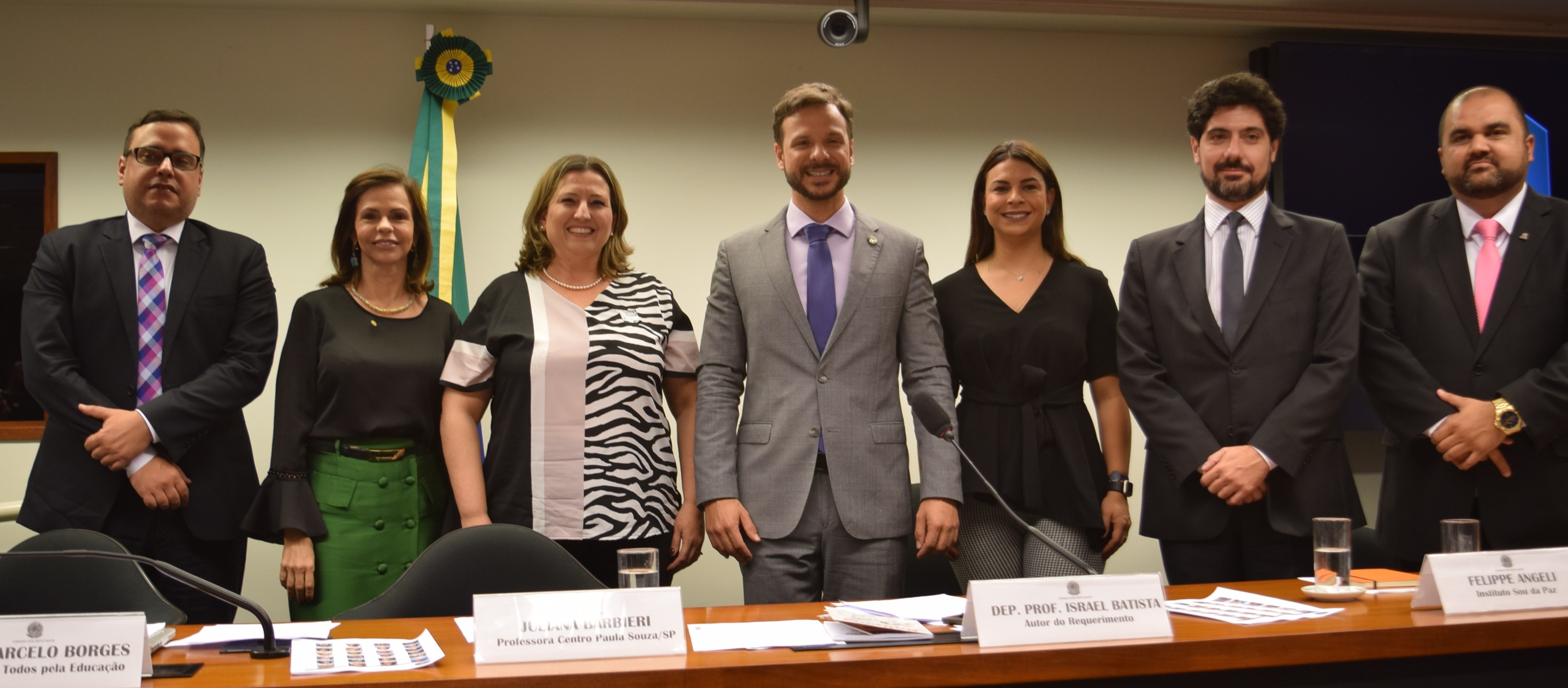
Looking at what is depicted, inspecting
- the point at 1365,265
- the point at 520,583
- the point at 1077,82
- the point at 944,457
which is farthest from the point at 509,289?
the point at 1077,82

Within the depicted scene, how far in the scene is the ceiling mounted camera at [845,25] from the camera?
3.94 metres

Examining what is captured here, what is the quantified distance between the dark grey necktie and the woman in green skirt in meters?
1.89

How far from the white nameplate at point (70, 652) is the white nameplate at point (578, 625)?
16.6 inches

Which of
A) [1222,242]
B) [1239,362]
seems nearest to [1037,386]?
[1239,362]

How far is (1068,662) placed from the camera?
4.63 feet

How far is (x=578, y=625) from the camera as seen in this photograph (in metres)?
1.43

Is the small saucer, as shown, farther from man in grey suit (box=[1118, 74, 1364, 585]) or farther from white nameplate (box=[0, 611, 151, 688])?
white nameplate (box=[0, 611, 151, 688])

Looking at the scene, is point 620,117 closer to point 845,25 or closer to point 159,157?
point 845,25

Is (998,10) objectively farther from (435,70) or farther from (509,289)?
(509,289)

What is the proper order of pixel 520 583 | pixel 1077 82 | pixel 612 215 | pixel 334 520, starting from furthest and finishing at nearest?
pixel 1077 82, pixel 612 215, pixel 334 520, pixel 520 583

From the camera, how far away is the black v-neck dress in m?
2.50

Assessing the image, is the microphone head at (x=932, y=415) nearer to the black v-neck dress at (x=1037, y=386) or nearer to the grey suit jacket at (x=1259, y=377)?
the black v-neck dress at (x=1037, y=386)

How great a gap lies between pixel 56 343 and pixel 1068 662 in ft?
8.06

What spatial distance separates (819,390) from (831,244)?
364mm
